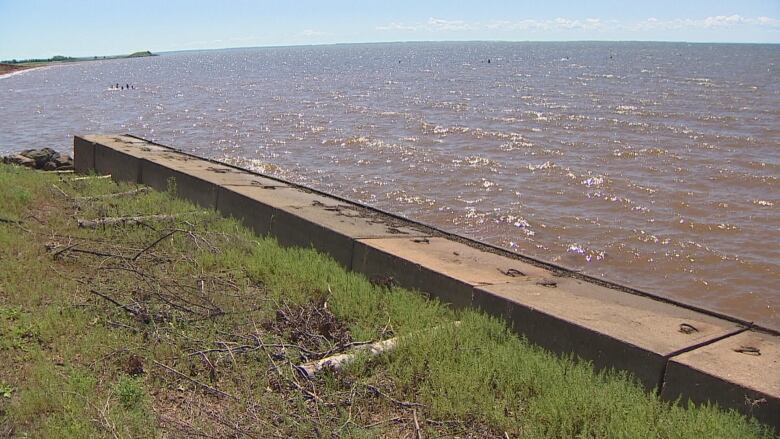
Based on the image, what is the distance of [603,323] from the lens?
485 cm

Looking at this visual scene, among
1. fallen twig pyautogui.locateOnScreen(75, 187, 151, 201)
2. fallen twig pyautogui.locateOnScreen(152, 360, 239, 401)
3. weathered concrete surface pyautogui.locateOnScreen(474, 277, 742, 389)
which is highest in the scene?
weathered concrete surface pyautogui.locateOnScreen(474, 277, 742, 389)

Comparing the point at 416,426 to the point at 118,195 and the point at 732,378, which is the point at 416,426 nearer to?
the point at 732,378

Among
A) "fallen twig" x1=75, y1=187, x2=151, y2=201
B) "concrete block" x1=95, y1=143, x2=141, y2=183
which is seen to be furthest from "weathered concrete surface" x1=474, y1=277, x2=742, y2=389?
"concrete block" x1=95, y1=143, x2=141, y2=183

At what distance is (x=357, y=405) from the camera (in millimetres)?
4141

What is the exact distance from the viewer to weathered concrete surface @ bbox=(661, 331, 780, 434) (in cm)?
382

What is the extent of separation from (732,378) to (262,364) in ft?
9.24

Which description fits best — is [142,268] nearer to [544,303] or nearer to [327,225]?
[327,225]

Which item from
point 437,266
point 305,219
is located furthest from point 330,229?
point 437,266

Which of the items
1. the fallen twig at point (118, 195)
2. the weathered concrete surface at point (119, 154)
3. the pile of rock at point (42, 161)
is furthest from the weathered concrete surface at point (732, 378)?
the pile of rock at point (42, 161)

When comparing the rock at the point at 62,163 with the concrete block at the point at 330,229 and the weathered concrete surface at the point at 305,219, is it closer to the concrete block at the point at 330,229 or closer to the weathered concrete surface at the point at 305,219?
the weathered concrete surface at the point at 305,219

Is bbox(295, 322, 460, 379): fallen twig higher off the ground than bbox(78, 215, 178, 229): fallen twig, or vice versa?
bbox(78, 215, 178, 229): fallen twig

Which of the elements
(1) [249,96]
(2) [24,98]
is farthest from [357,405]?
(2) [24,98]

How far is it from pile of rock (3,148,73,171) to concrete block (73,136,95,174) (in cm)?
60

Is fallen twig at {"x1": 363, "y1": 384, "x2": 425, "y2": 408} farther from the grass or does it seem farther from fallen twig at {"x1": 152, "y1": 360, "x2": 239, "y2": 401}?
fallen twig at {"x1": 152, "y1": 360, "x2": 239, "y2": 401}
